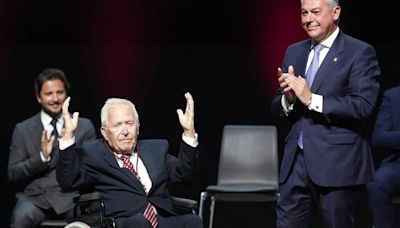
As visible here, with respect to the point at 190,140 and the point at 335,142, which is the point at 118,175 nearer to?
the point at 190,140

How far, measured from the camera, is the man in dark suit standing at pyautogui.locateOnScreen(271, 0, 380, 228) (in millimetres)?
4445

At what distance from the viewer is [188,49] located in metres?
7.25

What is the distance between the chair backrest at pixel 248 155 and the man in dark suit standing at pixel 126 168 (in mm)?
1418

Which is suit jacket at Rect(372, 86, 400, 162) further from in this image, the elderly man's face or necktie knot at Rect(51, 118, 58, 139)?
necktie knot at Rect(51, 118, 58, 139)

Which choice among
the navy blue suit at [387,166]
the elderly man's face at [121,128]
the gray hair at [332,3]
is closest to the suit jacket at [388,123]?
the navy blue suit at [387,166]

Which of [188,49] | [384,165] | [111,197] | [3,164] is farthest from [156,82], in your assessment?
[111,197]

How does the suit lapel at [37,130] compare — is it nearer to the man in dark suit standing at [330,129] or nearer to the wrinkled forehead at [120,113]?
the wrinkled forehead at [120,113]

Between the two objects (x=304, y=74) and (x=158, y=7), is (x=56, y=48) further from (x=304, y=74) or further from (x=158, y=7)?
(x=304, y=74)

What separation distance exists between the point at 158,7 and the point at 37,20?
91 centimetres

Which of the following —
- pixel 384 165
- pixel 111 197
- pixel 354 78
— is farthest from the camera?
pixel 384 165

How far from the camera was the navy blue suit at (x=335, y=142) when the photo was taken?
A: 4.45m

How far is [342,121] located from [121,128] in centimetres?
112

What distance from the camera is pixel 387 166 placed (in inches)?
235

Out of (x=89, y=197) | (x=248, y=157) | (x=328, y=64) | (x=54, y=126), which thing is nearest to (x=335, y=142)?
(x=328, y=64)
